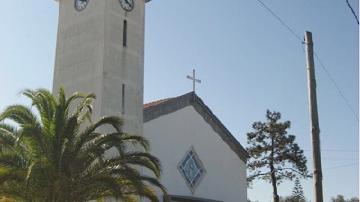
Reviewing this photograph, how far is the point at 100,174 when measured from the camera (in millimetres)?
15336

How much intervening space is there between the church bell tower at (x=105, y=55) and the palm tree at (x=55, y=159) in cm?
717

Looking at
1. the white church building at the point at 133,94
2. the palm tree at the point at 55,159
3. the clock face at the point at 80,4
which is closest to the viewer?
the palm tree at the point at 55,159

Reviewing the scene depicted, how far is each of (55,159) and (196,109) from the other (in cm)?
1361

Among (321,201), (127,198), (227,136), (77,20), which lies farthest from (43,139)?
(227,136)

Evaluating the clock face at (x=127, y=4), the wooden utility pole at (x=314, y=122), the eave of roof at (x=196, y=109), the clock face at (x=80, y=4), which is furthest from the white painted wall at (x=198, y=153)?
the wooden utility pole at (x=314, y=122)

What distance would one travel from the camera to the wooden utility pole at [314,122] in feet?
29.0

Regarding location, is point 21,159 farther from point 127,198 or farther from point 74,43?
point 74,43

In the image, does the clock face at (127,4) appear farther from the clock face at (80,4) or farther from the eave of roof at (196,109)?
the eave of roof at (196,109)

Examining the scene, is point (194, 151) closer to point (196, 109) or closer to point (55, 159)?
point (196, 109)

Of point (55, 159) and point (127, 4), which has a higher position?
point (127, 4)

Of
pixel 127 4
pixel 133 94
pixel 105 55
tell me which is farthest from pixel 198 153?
pixel 127 4

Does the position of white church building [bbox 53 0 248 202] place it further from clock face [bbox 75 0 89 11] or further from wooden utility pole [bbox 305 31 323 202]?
wooden utility pole [bbox 305 31 323 202]

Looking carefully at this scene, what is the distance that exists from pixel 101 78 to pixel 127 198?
7748mm

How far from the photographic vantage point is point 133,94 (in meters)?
25.0
